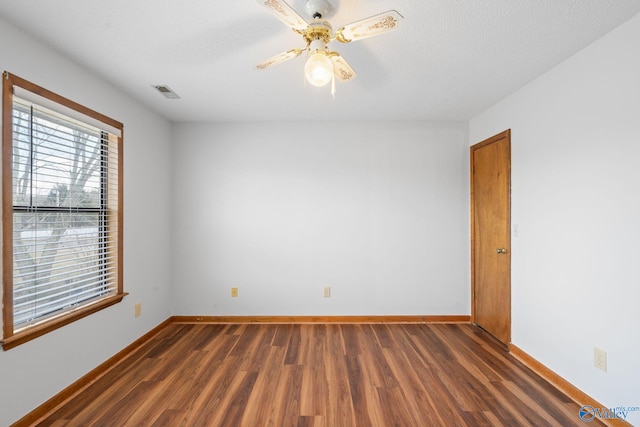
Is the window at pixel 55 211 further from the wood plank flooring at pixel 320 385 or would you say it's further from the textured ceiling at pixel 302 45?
the wood plank flooring at pixel 320 385

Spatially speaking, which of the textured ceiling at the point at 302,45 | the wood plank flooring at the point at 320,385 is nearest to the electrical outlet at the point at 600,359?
the wood plank flooring at the point at 320,385

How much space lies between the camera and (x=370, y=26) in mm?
1395

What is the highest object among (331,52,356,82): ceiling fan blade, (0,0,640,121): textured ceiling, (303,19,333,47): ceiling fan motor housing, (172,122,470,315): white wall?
(0,0,640,121): textured ceiling

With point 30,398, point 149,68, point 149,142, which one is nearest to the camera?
point 30,398

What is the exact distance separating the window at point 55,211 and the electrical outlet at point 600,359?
11.8 ft

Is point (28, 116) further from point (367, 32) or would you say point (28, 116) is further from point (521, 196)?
point (521, 196)

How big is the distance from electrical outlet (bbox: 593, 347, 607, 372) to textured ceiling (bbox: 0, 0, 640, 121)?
204cm

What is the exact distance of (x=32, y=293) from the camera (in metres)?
1.84

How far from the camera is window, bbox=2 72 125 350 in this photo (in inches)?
67.2

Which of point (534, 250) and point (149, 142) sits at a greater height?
point (149, 142)

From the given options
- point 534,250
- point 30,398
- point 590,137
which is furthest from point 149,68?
point 534,250

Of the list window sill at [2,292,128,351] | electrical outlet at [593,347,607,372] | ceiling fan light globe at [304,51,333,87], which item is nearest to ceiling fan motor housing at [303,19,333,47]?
ceiling fan light globe at [304,51,333,87]

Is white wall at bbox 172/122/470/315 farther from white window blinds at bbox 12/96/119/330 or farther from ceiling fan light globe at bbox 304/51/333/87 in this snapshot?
ceiling fan light globe at bbox 304/51/333/87

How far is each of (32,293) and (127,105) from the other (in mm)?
1779
